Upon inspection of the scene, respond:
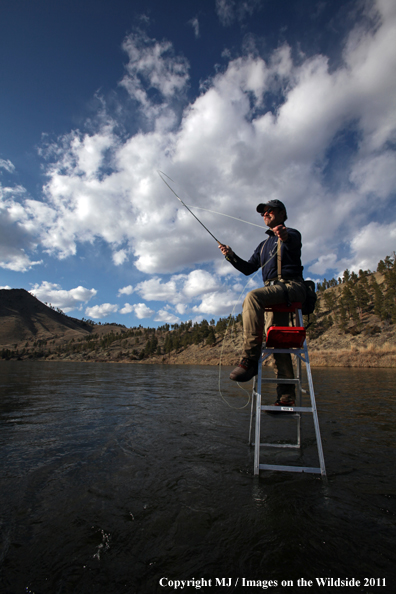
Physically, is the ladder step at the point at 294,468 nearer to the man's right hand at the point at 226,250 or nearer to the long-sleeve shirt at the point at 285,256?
the long-sleeve shirt at the point at 285,256

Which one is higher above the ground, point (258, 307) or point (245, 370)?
point (258, 307)

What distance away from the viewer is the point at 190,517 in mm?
2262

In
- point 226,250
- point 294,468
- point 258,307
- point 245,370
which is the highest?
point 226,250

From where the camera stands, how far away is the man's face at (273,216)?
443 centimetres

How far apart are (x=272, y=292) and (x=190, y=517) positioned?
9.34ft

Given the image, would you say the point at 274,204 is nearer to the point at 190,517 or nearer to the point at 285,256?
the point at 285,256

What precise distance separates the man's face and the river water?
3712 mm

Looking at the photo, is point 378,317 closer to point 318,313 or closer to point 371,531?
point 318,313

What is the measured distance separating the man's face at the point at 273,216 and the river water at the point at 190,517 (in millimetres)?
3712

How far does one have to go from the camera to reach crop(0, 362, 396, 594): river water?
1.66m

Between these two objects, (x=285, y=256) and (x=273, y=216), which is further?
(x=273, y=216)

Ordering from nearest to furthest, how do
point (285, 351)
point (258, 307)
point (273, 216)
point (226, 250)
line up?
point (285, 351)
point (258, 307)
point (273, 216)
point (226, 250)

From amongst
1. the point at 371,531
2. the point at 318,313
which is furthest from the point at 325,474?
the point at 318,313

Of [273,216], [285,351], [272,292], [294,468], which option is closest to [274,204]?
[273,216]
